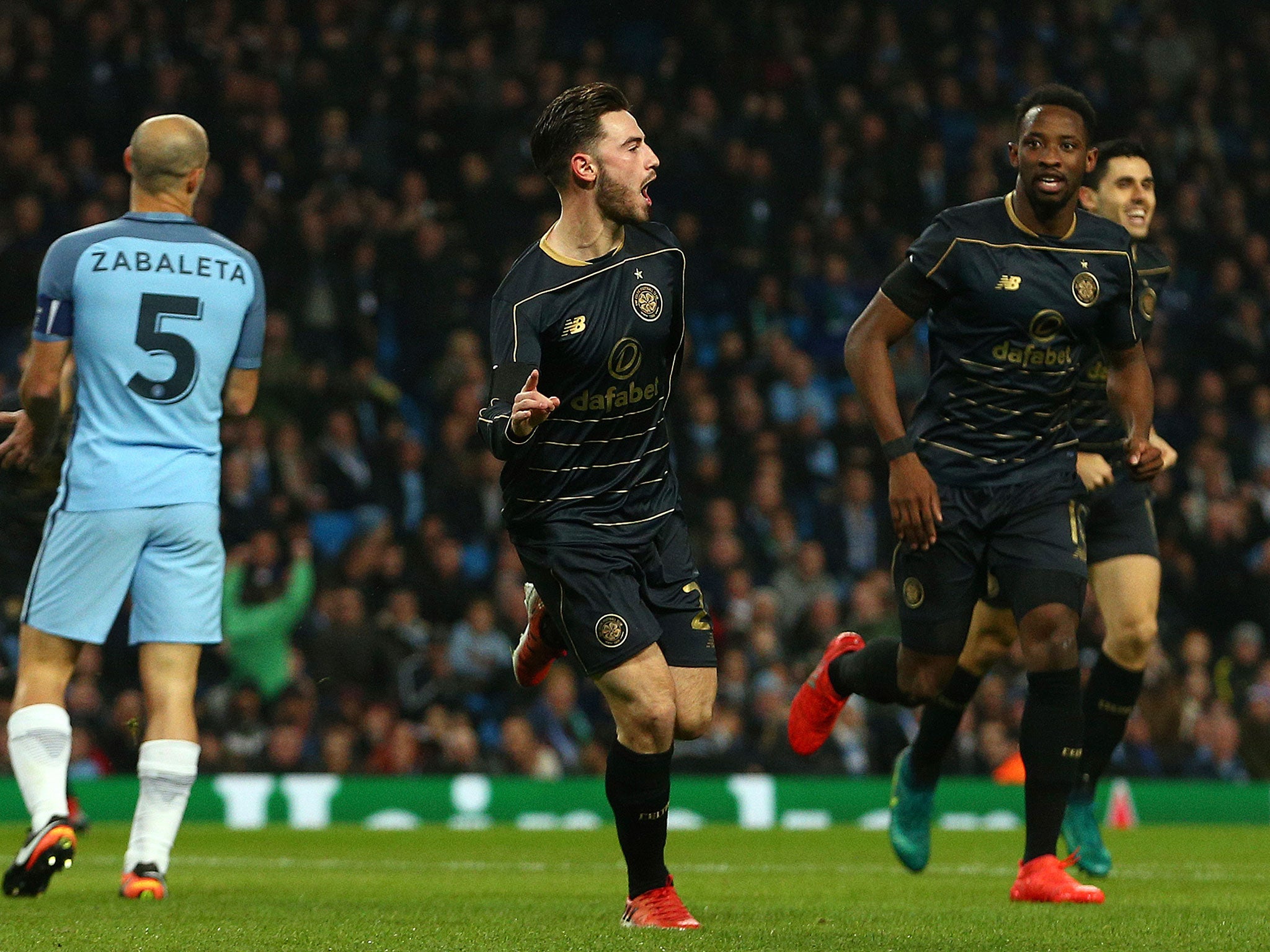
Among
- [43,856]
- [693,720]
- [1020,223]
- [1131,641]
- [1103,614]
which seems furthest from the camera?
[1103,614]

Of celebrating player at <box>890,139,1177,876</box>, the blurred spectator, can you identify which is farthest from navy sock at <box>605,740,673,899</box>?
the blurred spectator

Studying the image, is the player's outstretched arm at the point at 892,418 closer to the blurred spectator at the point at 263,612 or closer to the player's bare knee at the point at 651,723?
the player's bare knee at the point at 651,723

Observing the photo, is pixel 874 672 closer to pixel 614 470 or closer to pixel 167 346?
pixel 614 470

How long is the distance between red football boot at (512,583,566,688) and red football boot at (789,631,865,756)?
1.18 m

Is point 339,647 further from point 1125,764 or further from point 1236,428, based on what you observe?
point 1236,428

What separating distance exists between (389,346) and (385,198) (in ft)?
4.57

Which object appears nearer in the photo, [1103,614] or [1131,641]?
[1131,641]

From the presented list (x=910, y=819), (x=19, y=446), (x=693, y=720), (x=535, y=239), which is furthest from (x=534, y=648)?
(x=535, y=239)

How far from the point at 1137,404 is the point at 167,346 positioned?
301 centimetres

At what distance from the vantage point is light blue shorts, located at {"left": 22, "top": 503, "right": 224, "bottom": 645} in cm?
577

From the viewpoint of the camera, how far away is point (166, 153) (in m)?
5.85

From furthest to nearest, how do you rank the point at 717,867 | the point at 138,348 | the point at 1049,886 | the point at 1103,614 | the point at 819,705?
the point at 717,867, the point at 1103,614, the point at 819,705, the point at 138,348, the point at 1049,886

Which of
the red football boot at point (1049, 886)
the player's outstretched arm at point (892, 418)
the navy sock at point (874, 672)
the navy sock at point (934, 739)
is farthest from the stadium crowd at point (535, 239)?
the red football boot at point (1049, 886)

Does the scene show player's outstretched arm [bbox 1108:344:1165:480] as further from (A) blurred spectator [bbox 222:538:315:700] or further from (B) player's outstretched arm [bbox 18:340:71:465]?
(A) blurred spectator [bbox 222:538:315:700]
